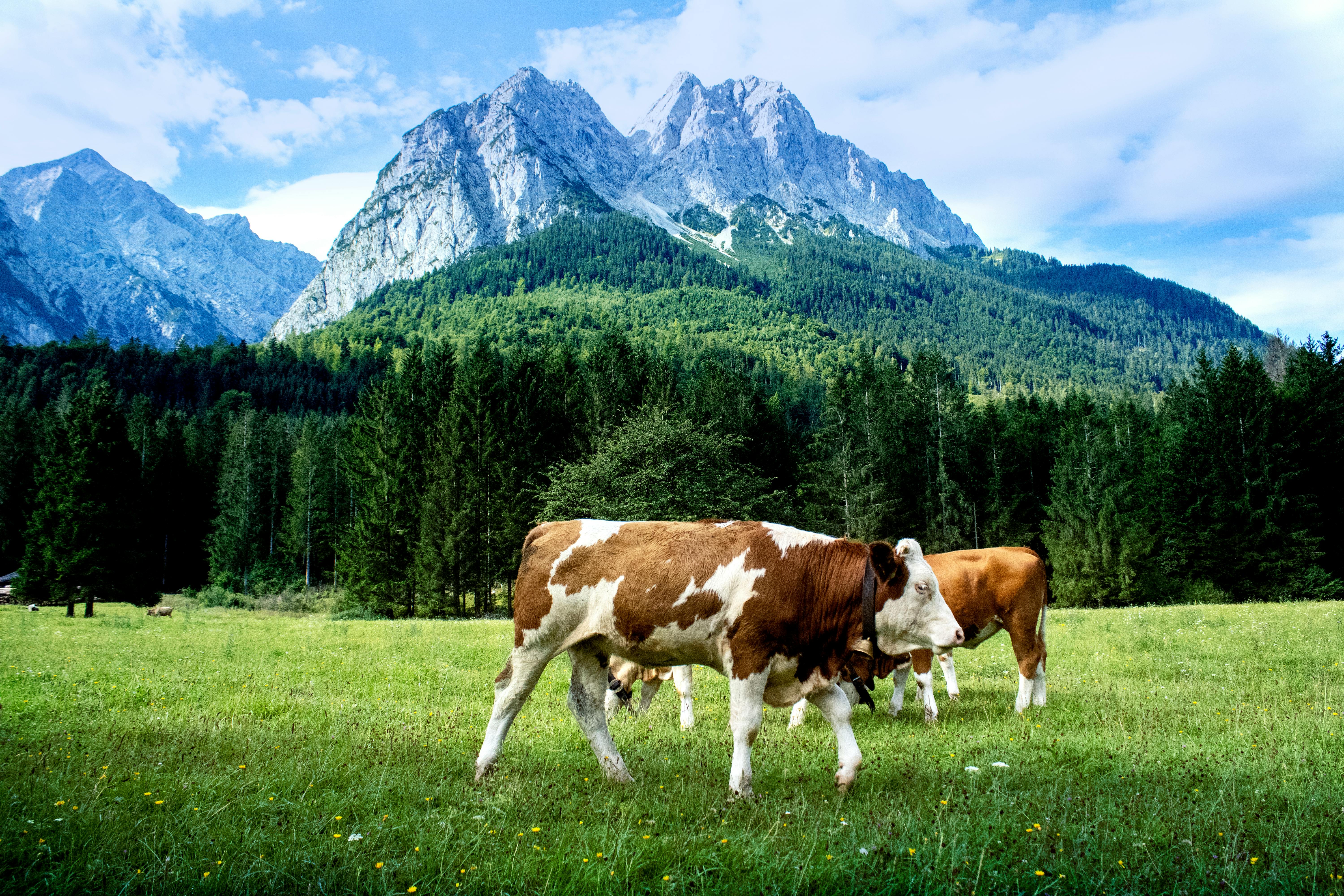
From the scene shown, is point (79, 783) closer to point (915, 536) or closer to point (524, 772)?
point (524, 772)

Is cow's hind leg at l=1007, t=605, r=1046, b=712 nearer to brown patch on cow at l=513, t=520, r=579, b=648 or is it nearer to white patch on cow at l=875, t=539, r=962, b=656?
white patch on cow at l=875, t=539, r=962, b=656

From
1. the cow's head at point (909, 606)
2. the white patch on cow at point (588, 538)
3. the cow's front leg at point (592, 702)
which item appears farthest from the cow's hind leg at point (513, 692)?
the cow's head at point (909, 606)

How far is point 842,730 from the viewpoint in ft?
20.3

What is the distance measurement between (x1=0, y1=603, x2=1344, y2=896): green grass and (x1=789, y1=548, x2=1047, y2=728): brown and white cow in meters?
0.46

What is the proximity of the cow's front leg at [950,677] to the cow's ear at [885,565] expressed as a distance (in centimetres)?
514

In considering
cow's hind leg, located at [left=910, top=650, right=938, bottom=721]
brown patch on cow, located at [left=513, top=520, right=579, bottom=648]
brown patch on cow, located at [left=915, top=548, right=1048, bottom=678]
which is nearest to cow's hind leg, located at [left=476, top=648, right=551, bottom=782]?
brown patch on cow, located at [left=513, top=520, right=579, bottom=648]

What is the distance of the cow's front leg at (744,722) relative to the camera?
229 inches

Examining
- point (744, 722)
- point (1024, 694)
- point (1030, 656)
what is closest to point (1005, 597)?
point (1030, 656)

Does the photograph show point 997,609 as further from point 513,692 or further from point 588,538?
point 513,692

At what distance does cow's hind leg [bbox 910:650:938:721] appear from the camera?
31.2 feet

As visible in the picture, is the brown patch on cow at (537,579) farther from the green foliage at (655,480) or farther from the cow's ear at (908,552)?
the green foliage at (655,480)

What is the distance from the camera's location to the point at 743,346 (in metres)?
160

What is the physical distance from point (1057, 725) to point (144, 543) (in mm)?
64351

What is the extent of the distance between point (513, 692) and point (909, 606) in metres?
3.69
